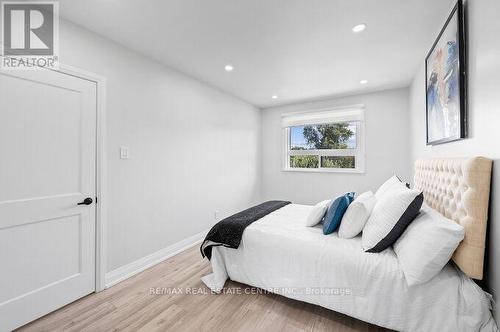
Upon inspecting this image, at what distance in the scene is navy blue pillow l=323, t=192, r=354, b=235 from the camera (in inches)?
77.2

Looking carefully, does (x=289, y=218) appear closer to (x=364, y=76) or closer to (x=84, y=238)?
(x=84, y=238)

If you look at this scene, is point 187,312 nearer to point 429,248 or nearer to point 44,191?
point 44,191

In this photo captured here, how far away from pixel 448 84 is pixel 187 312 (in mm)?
2764

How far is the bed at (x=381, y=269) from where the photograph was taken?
4.08ft

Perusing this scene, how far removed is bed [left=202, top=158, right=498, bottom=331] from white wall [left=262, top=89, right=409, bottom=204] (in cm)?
158

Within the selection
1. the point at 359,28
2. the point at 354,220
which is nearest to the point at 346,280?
the point at 354,220

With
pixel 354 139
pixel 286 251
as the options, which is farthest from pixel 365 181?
pixel 286 251

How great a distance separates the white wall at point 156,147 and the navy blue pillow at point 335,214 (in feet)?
6.43

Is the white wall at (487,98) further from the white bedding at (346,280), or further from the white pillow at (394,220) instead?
the white pillow at (394,220)

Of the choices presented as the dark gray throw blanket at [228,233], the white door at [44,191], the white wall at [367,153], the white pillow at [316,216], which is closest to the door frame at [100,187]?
the white door at [44,191]

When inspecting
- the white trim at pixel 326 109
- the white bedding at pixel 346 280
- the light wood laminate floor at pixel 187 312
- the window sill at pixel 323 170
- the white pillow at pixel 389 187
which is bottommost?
the light wood laminate floor at pixel 187 312

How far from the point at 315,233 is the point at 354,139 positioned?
2710 millimetres

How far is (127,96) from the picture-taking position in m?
2.35

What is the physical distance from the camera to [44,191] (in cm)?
178
